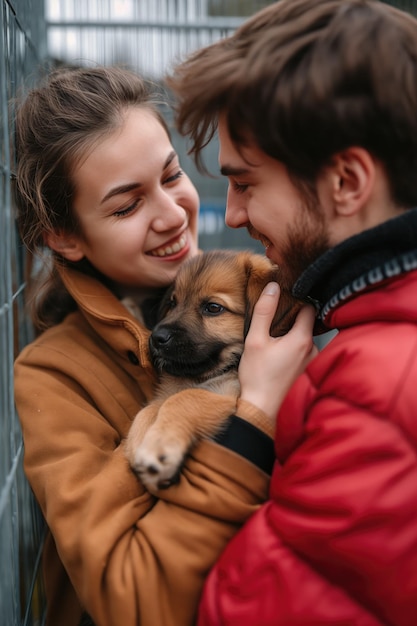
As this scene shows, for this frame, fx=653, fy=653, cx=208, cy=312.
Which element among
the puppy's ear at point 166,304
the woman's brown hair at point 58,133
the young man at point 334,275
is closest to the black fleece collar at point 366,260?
the young man at point 334,275

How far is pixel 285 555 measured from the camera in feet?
4.02

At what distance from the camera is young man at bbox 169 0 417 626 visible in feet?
3.71

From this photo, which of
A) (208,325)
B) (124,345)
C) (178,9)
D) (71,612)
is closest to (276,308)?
(208,325)

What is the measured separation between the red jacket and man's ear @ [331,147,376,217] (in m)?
0.18

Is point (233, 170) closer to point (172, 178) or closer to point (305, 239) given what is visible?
point (305, 239)

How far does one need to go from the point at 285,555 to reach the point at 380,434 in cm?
30

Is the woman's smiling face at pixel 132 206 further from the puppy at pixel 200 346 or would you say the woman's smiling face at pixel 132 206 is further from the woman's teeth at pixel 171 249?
the puppy at pixel 200 346

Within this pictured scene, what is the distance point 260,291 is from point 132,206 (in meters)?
0.50

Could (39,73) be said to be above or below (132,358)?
above

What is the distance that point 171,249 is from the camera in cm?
223

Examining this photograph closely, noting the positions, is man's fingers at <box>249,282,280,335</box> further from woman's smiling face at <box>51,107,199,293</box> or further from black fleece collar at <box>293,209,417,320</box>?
woman's smiling face at <box>51,107,199,293</box>

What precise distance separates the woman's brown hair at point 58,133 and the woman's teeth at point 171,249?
292mm

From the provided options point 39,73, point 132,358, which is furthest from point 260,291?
point 39,73

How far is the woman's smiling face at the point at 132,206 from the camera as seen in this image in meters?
2.06
